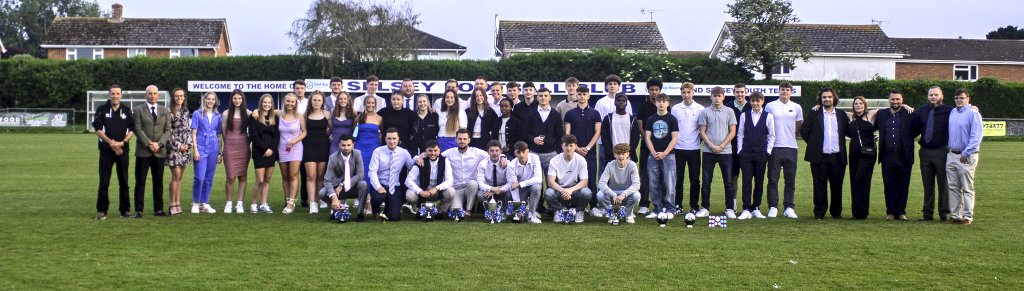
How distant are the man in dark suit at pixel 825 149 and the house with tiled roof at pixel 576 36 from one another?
42994 mm

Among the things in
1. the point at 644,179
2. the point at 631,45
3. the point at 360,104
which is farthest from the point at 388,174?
the point at 631,45

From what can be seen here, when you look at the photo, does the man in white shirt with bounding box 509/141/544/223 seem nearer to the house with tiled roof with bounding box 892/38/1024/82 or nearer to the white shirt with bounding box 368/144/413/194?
the white shirt with bounding box 368/144/413/194

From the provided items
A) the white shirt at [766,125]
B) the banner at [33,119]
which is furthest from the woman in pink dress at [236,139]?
the banner at [33,119]

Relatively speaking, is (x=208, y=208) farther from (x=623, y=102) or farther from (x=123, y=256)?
(x=623, y=102)

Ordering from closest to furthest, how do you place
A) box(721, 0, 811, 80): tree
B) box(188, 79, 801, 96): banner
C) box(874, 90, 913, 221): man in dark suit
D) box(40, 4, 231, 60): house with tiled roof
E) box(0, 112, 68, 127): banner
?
box(874, 90, 913, 221): man in dark suit
box(188, 79, 801, 96): banner
box(0, 112, 68, 127): banner
box(721, 0, 811, 80): tree
box(40, 4, 231, 60): house with tiled roof

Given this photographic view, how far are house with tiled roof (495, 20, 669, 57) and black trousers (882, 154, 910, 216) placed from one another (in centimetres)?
4321

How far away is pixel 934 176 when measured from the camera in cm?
1154

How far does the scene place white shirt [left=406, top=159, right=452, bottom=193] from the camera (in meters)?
11.2

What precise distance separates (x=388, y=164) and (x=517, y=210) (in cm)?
160

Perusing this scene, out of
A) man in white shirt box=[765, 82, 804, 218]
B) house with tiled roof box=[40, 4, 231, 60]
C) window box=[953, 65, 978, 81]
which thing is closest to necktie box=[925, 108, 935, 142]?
man in white shirt box=[765, 82, 804, 218]

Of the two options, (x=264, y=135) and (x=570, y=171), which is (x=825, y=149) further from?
(x=264, y=135)

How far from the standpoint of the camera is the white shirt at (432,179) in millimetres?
11172

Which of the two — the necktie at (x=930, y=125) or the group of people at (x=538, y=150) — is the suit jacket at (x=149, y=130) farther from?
the necktie at (x=930, y=125)

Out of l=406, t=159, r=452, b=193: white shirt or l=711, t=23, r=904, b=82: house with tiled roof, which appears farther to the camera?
l=711, t=23, r=904, b=82: house with tiled roof
